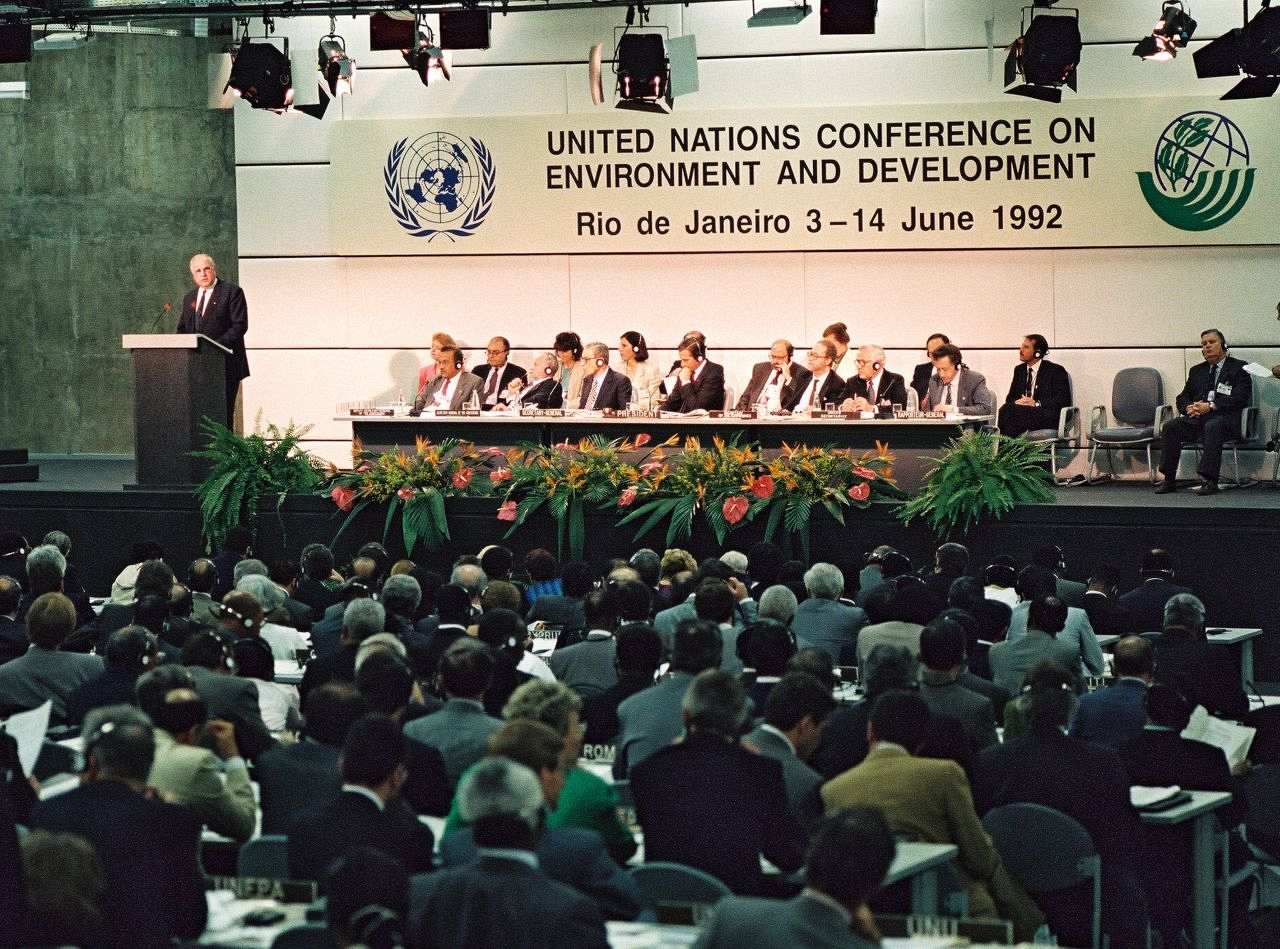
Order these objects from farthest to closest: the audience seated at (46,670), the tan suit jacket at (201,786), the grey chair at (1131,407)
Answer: the grey chair at (1131,407), the audience seated at (46,670), the tan suit jacket at (201,786)

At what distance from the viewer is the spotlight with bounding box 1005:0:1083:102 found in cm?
1269

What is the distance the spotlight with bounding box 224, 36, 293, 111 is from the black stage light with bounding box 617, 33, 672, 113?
2408 mm

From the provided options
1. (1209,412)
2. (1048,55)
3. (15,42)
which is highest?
(15,42)

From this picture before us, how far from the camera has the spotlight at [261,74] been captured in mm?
13477

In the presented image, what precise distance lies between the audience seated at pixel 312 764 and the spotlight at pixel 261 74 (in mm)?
9282

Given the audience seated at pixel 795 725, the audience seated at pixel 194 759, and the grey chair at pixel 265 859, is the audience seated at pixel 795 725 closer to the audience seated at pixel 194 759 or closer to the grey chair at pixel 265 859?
the grey chair at pixel 265 859

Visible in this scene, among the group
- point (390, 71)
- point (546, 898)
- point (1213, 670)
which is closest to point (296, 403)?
point (390, 71)

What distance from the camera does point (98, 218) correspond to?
1714cm

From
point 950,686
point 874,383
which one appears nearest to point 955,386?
point 874,383

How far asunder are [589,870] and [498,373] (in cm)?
985

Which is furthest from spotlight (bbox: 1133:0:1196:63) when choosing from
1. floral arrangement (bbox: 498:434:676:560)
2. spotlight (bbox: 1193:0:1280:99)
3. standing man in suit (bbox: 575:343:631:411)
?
floral arrangement (bbox: 498:434:676:560)

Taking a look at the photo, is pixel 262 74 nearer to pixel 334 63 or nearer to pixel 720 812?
pixel 334 63

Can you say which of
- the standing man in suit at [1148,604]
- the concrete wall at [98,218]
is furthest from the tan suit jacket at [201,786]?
the concrete wall at [98,218]

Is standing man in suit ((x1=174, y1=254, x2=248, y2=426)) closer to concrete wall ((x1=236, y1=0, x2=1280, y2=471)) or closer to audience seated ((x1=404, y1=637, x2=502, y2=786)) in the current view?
concrete wall ((x1=236, y1=0, x2=1280, y2=471))
